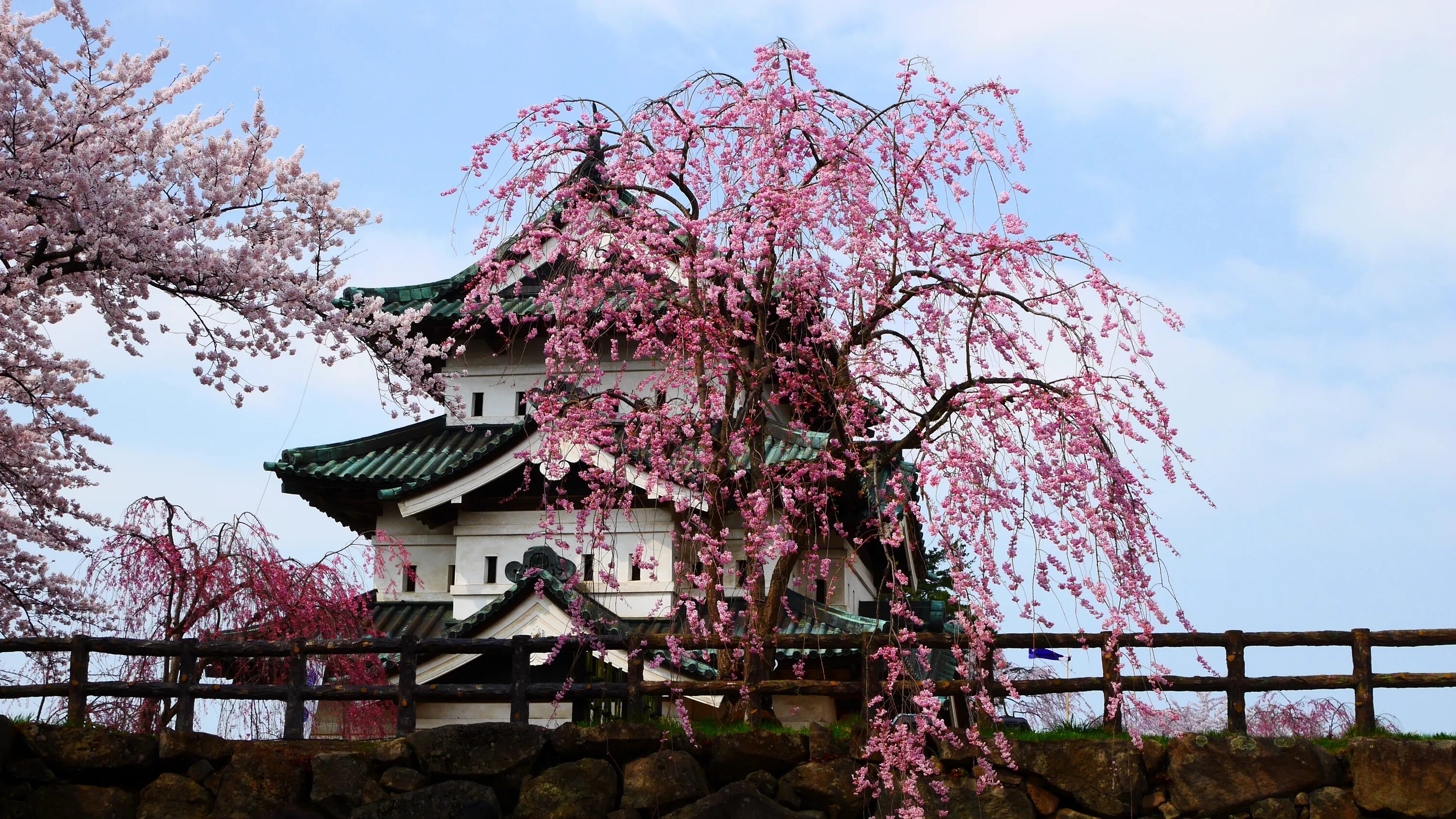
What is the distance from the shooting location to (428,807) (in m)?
10.8

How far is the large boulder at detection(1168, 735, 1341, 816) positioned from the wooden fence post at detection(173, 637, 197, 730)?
8589mm

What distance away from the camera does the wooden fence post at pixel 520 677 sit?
37.9 ft

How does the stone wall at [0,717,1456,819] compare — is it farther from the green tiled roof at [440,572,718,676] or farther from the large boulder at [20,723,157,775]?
the green tiled roof at [440,572,718,676]

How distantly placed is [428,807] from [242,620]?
173 inches

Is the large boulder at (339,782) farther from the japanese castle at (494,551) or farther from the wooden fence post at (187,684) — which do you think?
the japanese castle at (494,551)

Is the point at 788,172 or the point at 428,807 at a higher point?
the point at 788,172

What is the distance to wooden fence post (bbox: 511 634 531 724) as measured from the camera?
11.6 m

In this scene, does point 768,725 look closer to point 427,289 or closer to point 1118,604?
point 1118,604

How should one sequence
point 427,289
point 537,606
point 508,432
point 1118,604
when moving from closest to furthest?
point 1118,604 → point 537,606 → point 508,432 → point 427,289

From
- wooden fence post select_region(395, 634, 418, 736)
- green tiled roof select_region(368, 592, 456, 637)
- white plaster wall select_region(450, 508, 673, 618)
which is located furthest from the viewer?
green tiled roof select_region(368, 592, 456, 637)

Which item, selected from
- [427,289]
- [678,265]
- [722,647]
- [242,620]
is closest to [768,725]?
[722,647]

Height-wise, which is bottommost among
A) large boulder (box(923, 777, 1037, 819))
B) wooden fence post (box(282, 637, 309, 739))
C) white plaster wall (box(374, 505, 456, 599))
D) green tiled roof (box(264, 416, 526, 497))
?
large boulder (box(923, 777, 1037, 819))

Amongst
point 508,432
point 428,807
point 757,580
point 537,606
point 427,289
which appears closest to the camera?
point 428,807

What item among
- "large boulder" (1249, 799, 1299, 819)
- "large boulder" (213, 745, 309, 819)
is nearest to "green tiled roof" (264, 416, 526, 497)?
"large boulder" (213, 745, 309, 819)
